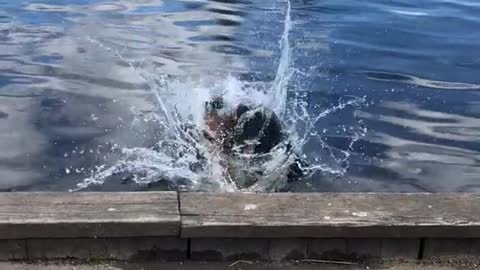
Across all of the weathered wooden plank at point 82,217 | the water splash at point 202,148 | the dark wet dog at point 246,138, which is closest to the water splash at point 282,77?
the water splash at point 202,148

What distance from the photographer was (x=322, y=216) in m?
4.05

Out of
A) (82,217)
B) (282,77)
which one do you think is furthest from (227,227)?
(282,77)

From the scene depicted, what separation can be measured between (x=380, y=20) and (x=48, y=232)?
325 inches

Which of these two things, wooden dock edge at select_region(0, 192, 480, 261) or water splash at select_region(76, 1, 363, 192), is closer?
wooden dock edge at select_region(0, 192, 480, 261)

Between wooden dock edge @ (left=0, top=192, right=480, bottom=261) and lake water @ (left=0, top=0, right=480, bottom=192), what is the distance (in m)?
1.77

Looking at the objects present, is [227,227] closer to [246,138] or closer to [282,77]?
[246,138]

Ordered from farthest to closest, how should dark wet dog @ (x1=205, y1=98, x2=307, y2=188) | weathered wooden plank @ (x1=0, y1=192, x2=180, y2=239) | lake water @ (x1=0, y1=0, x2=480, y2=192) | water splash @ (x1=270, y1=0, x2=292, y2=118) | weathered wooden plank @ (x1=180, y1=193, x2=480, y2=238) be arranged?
water splash @ (x1=270, y1=0, x2=292, y2=118) < lake water @ (x1=0, y1=0, x2=480, y2=192) < dark wet dog @ (x1=205, y1=98, x2=307, y2=188) < weathered wooden plank @ (x1=180, y1=193, x2=480, y2=238) < weathered wooden plank @ (x1=0, y1=192, x2=180, y2=239)

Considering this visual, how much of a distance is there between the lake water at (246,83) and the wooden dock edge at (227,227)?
1768 millimetres

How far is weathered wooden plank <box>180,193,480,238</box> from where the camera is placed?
3.97m

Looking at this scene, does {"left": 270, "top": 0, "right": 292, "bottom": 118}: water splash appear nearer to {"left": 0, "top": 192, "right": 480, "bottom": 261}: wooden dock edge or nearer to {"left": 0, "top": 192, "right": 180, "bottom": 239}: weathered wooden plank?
{"left": 0, "top": 192, "right": 480, "bottom": 261}: wooden dock edge

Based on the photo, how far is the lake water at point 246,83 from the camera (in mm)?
6328

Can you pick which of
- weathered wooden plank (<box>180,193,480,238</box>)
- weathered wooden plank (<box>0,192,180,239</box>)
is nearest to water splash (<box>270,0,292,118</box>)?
weathered wooden plank (<box>180,193,480,238</box>)

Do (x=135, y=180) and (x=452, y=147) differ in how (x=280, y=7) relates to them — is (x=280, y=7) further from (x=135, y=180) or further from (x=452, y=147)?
(x=135, y=180)

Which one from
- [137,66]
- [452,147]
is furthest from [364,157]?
[137,66]
